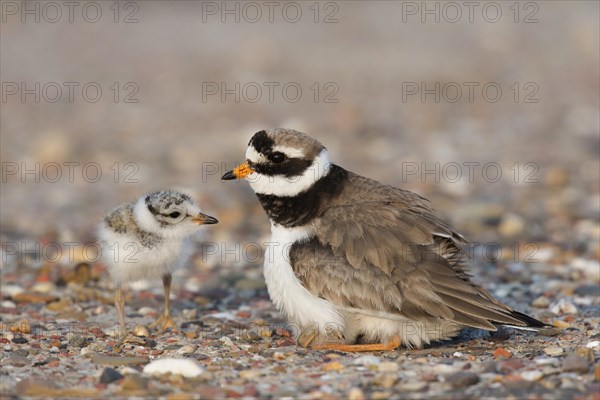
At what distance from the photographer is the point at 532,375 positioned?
4.83 m

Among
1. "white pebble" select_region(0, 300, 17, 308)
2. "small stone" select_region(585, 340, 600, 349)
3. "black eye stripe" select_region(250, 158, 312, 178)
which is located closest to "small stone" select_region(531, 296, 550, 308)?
"small stone" select_region(585, 340, 600, 349)

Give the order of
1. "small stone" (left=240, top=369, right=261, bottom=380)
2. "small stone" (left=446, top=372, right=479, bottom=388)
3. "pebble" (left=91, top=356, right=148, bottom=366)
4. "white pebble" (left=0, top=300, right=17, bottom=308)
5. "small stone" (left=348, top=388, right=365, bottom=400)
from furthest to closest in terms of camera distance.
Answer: "white pebble" (left=0, top=300, right=17, bottom=308) → "pebble" (left=91, top=356, right=148, bottom=366) → "small stone" (left=240, top=369, right=261, bottom=380) → "small stone" (left=446, top=372, right=479, bottom=388) → "small stone" (left=348, top=388, right=365, bottom=400)

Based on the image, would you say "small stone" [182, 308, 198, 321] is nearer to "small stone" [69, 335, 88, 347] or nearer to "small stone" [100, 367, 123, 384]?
"small stone" [69, 335, 88, 347]

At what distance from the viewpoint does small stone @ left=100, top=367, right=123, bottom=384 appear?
16.1 feet

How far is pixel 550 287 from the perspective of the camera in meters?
7.43

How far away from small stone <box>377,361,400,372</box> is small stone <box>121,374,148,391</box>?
1.28 meters

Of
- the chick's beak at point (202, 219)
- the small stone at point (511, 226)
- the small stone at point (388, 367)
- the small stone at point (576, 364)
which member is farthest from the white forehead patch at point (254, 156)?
the small stone at point (511, 226)

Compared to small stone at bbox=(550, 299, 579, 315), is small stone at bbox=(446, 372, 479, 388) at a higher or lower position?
lower

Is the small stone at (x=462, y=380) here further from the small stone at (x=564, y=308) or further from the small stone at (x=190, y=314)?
the small stone at (x=190, y=314)

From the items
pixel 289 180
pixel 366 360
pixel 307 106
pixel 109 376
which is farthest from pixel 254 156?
pixel 307 106

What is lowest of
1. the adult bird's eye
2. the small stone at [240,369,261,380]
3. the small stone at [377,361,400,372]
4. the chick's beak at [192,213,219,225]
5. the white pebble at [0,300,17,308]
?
the small stone at [240,369,261,380]

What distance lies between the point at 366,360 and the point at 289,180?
1289 mm

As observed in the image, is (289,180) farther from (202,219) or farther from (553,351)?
(553,351)

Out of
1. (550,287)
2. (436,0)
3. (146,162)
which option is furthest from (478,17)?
(550,287)
